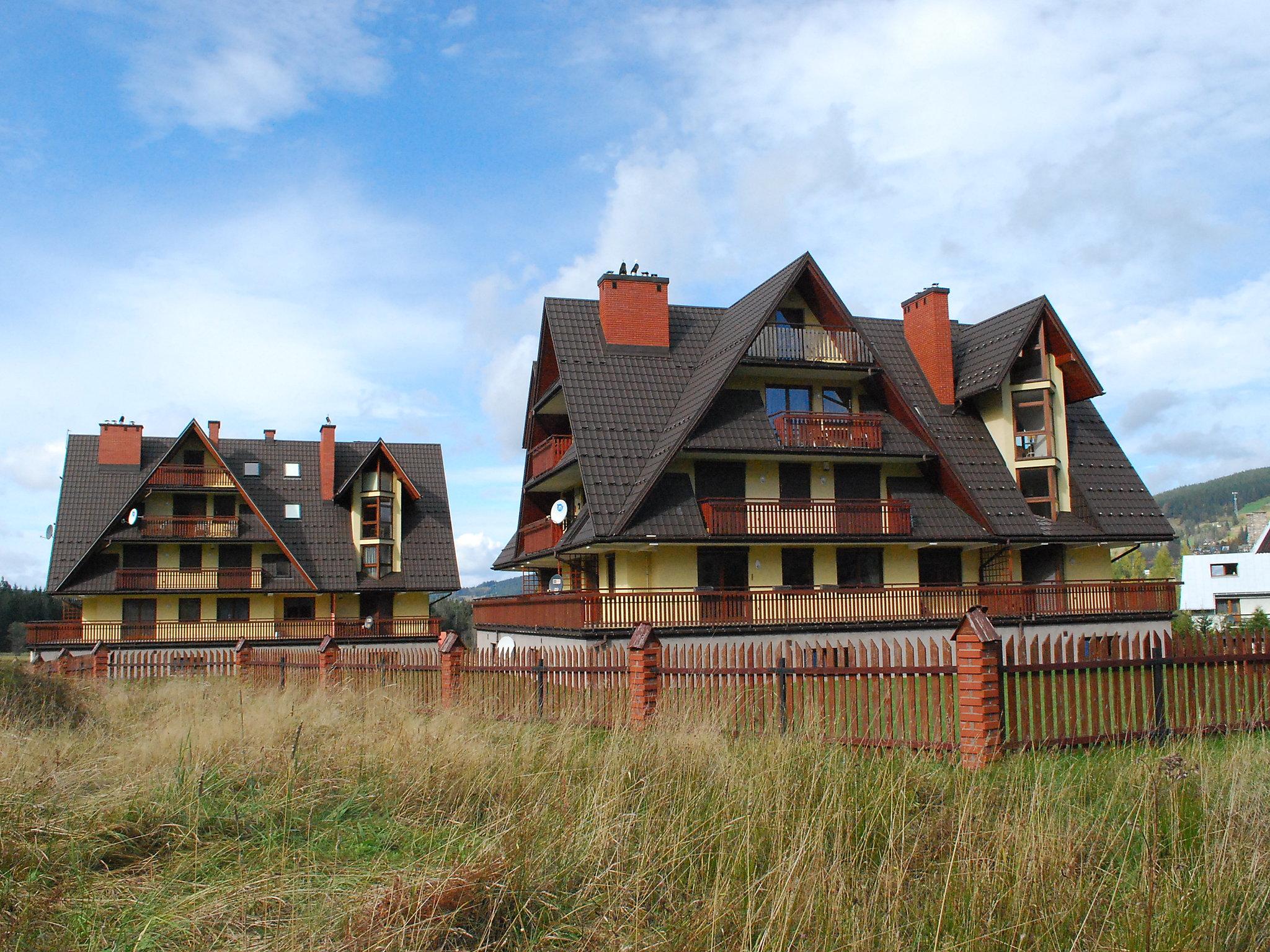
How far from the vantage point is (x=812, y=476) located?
83.2 feet

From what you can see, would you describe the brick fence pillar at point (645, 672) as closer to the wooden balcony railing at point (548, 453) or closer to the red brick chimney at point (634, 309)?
the wooden balcony railing at point (548, 453)

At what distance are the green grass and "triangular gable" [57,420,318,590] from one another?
29143 millimetres

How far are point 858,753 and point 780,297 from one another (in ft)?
56.1

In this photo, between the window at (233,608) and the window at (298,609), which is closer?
the window at (233,608)

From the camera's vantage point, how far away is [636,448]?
77.2 feet

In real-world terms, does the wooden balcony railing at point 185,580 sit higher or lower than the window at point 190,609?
higher

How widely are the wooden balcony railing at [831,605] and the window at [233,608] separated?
615 inches

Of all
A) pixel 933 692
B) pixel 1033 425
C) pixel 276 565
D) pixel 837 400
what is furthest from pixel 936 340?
pixel 276 565

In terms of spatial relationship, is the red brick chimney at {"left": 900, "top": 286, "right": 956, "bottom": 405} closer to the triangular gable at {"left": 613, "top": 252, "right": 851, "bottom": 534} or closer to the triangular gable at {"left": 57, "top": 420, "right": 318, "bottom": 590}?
the triangular gable at {"left": 613, "top": 252, "right": 851, "bottom": 534}

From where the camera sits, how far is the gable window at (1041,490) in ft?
87.2

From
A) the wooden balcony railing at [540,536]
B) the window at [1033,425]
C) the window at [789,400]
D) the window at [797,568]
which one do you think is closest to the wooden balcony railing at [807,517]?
the window at [797,568]

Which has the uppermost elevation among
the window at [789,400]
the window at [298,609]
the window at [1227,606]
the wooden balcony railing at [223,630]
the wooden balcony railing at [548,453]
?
the window at [789,400]

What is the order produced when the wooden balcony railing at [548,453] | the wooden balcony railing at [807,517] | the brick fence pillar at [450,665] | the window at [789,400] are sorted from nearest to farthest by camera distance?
the brick fence pillar at [450,665] → the wooden balcony railing at [807,517] → the window at [789,400] → the wooden balcony railing at [548,453]

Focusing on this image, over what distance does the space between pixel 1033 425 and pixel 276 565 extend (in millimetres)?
27898
